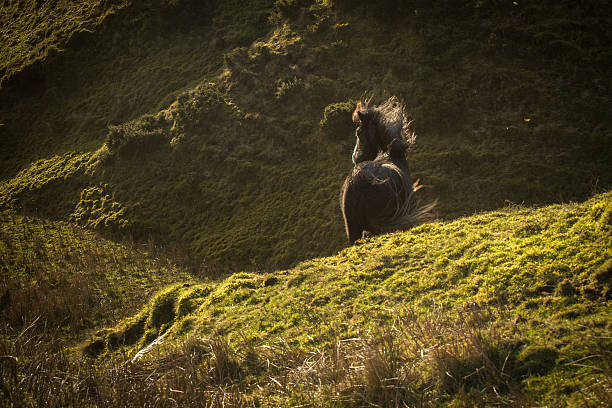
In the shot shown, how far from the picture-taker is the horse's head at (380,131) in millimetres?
8430

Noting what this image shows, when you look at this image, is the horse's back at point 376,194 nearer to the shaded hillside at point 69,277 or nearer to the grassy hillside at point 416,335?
the grassy hillside at point 416,335

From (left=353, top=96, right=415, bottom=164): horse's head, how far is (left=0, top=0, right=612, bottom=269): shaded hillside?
→ 3.86 metres

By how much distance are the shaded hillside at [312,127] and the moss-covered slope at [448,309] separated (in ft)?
15.3

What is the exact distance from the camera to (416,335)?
3744mm

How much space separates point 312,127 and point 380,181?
8508 millimetres

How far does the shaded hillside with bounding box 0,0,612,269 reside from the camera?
12.6 meters

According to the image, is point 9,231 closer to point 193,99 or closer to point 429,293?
point 193,99

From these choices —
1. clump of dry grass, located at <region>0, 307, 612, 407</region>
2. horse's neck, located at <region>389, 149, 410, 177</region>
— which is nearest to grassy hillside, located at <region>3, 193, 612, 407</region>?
clump of dry grass, located at <region>0, 307, 612, 407</region>

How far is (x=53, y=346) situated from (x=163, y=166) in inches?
487

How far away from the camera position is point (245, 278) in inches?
318

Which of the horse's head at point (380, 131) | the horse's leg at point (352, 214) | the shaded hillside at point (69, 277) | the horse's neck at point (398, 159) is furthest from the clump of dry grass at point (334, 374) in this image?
the horse's head at point (380, 131)

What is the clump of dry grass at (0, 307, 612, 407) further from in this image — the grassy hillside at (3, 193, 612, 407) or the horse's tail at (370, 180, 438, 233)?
the horse's tail at (370, 180, 438, 233)

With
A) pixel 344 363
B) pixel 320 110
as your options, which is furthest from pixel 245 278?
pixel 320 110

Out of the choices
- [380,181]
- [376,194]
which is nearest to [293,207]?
[376,194]
